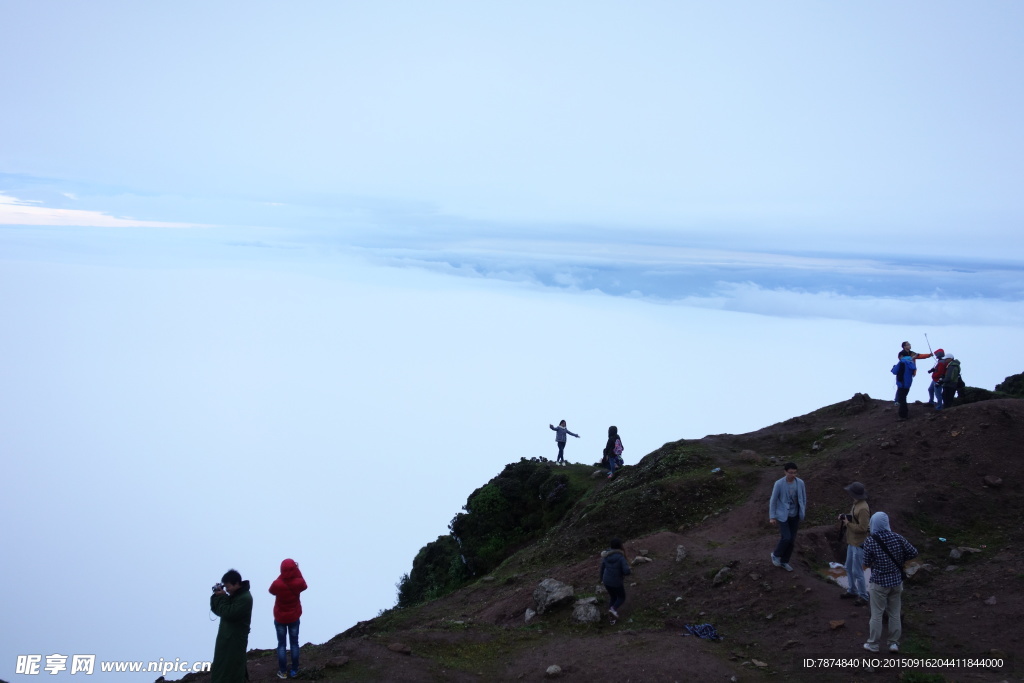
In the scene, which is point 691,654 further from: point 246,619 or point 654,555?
point 246,619

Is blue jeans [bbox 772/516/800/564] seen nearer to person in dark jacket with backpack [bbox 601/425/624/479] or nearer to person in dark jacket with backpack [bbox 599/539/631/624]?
person in dark jacket with backpack [bbox 599/539/631/624]

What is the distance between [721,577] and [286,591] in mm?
8602

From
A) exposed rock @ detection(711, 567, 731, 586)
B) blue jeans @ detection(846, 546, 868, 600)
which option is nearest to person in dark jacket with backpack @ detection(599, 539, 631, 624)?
exposed rock @ detection(711, 567, 731, 586)

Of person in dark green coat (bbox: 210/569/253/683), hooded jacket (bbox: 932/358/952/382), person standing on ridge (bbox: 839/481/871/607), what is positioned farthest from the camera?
hooded jacket (bbox: 932/358/952/382)

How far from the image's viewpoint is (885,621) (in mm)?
12953

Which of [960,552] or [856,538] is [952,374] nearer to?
[960,552]

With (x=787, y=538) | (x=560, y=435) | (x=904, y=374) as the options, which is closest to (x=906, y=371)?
(x=904, y=374)

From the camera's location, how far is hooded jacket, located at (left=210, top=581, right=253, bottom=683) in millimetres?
10289

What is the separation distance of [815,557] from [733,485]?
6368 millimetres

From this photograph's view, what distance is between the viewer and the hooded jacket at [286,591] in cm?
1148

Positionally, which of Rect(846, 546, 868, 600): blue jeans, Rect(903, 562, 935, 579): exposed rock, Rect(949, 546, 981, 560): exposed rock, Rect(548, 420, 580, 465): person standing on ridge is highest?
Rect(846, 546, 868, 600): blue jeans

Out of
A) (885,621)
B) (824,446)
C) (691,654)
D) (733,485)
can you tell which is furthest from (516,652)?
(824,446)

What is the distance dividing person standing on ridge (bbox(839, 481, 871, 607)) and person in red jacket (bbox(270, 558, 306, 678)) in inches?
345

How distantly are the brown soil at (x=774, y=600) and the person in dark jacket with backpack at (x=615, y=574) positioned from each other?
15.5 inches
